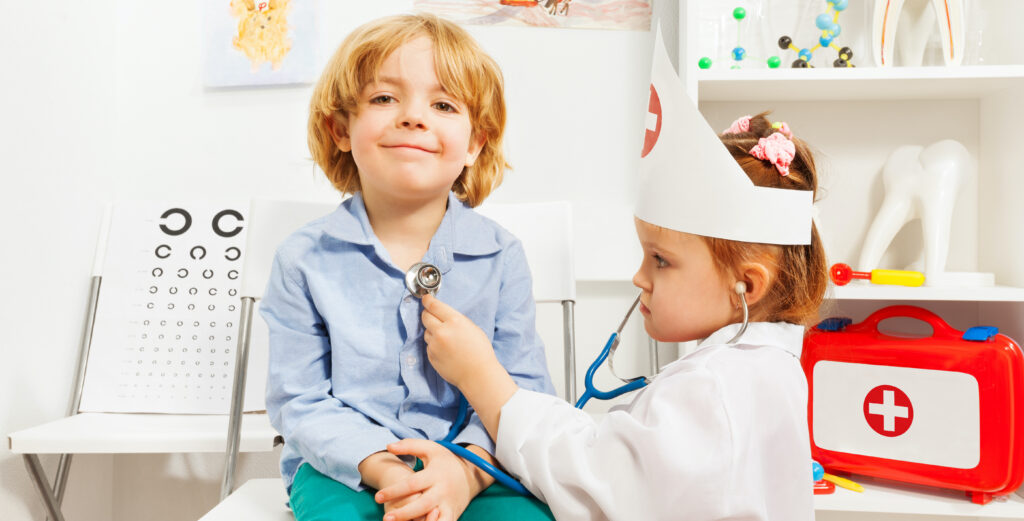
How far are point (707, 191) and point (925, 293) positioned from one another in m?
0.68

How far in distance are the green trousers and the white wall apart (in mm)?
728

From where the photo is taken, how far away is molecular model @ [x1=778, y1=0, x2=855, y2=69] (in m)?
1.30

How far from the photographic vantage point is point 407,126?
849 millimetres

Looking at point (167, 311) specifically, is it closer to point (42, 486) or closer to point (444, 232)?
point (42, 486)

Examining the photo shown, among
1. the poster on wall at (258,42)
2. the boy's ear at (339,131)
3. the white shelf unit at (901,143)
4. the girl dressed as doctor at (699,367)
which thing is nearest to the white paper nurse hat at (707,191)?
the girl dressed as doctor at (699,367)

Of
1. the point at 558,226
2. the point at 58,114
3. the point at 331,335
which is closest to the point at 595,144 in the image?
the point at 558,226

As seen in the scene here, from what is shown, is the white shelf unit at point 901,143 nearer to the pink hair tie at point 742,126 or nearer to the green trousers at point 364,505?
the pink hair tie at point 742,126

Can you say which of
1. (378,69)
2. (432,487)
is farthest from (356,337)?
(378,69)

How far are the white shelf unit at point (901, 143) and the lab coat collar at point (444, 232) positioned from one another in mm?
491

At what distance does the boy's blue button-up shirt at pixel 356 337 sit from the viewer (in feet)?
2.75

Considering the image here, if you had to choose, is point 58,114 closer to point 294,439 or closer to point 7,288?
point 7,288

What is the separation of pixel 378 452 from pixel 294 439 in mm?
106

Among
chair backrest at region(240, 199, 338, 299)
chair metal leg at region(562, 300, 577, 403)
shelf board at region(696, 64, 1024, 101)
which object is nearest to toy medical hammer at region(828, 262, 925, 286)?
shelf board at region(696, 64, 1024, 101)

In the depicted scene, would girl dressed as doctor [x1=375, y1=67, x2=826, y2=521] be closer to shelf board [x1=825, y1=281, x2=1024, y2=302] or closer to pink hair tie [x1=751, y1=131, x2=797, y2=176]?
pink hair tie [x1=751, y1=131, x2=797, y2=176]
